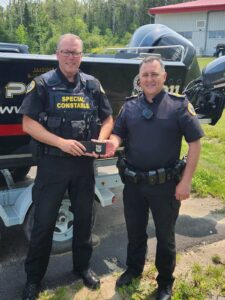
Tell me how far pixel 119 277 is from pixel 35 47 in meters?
29.4

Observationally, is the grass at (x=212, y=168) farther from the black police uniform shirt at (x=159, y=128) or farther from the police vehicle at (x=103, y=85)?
the black police uniform shirt at (x=159, y=128)

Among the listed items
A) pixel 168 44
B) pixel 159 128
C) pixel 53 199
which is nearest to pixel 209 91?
pixel 168 44

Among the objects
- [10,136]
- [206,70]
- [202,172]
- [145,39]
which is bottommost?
[202,172]

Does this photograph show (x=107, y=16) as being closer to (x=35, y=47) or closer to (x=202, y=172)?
(x=35, y=47)

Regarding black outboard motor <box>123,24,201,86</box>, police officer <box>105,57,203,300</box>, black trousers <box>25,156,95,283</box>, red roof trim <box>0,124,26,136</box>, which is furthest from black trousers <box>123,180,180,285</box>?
black outboard motor <box>123,24,201,86</box>

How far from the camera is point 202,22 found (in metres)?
44.1

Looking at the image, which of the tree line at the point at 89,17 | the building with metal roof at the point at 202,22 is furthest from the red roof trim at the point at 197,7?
the tree line at the point at 89,17

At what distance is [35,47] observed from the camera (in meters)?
30.8

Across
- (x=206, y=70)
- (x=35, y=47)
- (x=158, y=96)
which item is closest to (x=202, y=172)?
(x=206, y=70)

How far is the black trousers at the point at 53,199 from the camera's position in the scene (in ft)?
9.80

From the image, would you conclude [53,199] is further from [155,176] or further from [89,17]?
[89,17]

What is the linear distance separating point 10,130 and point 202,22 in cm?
4396

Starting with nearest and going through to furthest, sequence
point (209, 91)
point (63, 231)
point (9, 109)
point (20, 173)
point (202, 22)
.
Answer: point (9, 109)
point (63, 231)
point (209, 91)
point (20, 173)
point (202, 22)

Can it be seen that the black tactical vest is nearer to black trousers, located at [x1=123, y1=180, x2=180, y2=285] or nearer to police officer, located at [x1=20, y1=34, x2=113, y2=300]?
police officer, located at [x1=20, y1=34, x2=113, y2=300]
